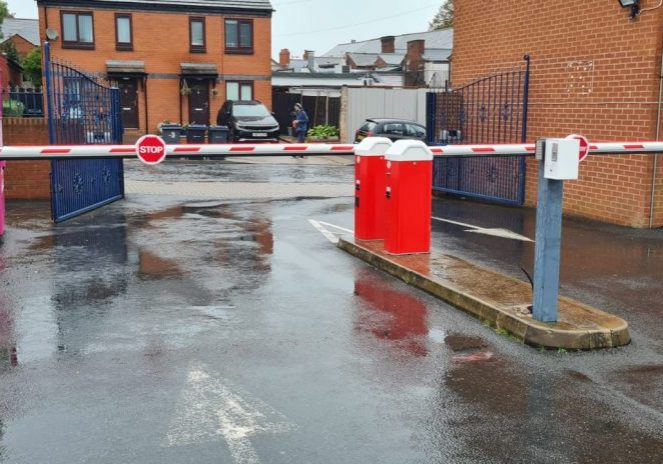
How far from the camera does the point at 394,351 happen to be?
5930mm

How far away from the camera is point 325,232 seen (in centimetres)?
1145

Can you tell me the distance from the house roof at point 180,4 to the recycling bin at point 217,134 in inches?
451

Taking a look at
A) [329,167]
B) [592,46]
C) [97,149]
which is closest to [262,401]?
[97,149]

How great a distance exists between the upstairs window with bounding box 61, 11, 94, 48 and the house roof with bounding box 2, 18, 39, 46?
97.4 ft

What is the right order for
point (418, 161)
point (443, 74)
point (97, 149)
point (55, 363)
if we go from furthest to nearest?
1. point (443, 74)
2. point (418, 161)
3. point (97, 149)
4. point (55, 363)

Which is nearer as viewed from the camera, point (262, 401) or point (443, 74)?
point (262, 401)

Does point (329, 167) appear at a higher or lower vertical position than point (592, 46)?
lower

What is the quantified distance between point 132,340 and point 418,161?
12.7 ft

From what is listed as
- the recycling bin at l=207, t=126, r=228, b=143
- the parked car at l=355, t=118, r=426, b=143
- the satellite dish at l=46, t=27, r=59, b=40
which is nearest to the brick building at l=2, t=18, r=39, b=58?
the satellite dish at l=46, t=27, r=59, b=40

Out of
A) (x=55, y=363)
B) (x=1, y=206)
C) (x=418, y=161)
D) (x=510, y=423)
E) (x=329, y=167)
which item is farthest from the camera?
(x=329, y=167)

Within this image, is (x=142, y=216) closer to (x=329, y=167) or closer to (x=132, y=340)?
(x=132, y=340)

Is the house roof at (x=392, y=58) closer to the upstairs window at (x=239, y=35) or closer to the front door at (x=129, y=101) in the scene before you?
the upstairs window at (x=239, y=35)

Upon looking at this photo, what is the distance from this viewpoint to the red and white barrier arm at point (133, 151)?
704 centimetres

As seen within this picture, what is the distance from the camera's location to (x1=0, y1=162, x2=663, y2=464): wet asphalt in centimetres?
431
